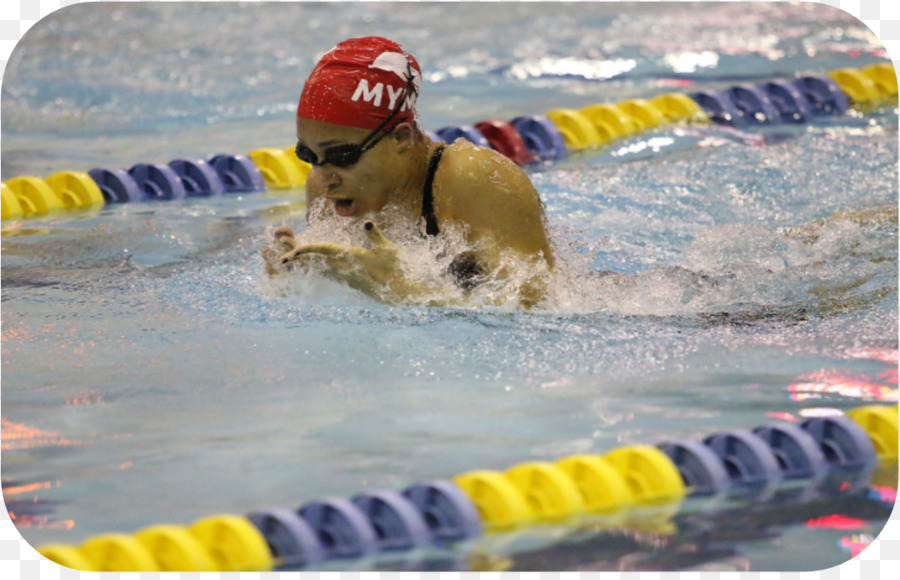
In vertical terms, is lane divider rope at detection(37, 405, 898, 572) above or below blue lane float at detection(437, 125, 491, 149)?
below

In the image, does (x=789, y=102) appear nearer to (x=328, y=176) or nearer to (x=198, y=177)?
(x=198, y=177)

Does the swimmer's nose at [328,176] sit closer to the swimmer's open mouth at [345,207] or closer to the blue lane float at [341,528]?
the swimmer's open mouth at [345,207]

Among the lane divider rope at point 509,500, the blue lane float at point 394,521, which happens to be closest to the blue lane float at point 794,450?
the lane divider rope at point 509,500

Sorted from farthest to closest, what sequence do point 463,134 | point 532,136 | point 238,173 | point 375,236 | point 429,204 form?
point 532,136, point 463,134, point 238,173, point 429,204, point 375,236

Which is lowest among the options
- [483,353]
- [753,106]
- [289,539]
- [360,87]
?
[289,539]

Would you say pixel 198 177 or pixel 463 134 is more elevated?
pixel 463 134

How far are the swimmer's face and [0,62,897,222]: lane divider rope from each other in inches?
93.3

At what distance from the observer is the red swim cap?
3.13 m

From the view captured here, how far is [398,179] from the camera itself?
3.22 meters

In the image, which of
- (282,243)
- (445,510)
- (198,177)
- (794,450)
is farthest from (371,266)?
(198,177)

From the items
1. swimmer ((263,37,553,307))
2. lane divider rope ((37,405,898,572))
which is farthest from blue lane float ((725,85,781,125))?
lane divider rope ((37,405,898,572))

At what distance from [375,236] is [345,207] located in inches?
15.7

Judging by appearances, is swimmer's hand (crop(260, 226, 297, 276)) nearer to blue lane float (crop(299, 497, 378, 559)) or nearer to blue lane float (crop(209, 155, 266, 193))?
blue lane float (crop(299, 497, 378, 559))

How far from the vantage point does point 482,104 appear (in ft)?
24.5
